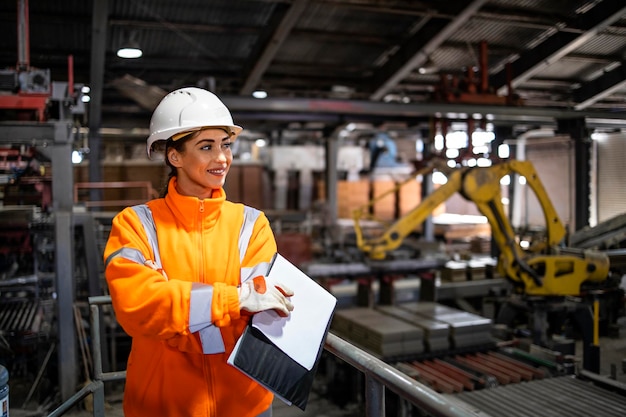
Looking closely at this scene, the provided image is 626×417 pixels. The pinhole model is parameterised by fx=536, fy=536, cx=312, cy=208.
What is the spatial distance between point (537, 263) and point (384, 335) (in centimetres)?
288

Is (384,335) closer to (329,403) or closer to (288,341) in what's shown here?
(329,403)

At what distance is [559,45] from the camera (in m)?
10.5

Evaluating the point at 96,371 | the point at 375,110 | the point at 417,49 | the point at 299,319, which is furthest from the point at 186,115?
the point at 417,49

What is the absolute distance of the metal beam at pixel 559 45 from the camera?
929cm

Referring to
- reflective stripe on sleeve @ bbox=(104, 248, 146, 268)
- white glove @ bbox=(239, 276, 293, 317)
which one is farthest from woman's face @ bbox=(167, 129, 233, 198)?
white glove @ bbox=(239, 276, 293, 317)

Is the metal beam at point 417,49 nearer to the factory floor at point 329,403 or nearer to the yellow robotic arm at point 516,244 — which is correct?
the yellow robotic arm at point 516,244

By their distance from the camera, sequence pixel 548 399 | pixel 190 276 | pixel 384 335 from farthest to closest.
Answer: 1. pixel 384 335
2. pixel 548 399
3. pixel 190 276

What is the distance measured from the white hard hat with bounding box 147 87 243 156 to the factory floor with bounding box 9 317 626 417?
360 centimetres

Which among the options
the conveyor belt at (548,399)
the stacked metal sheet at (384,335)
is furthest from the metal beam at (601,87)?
the conveyor belt at (548,399)

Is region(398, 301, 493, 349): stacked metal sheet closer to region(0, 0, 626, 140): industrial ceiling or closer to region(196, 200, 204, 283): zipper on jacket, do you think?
region(0, 0, 626, 140): industrial ceiling

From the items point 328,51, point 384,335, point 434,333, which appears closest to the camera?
point 384,335

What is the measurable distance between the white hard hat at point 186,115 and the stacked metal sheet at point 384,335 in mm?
5096

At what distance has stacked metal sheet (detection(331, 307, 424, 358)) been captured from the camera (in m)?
6.82

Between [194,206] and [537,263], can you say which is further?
[537,263]
